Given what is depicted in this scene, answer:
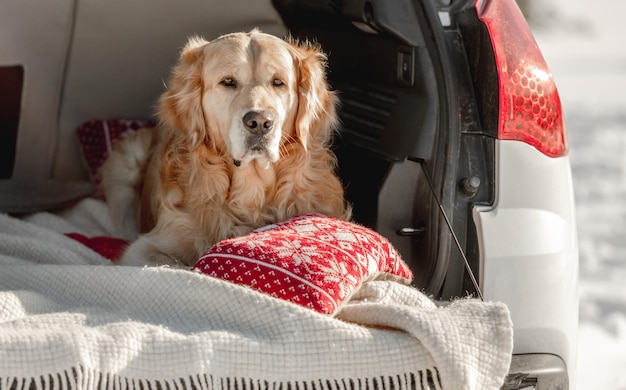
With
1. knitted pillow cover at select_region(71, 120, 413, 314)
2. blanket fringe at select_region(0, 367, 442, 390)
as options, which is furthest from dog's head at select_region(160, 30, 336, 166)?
blanket fringe at select_region(0, 367, 442, 390)

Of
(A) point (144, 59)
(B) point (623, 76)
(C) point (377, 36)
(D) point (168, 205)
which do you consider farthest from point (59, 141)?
(B) point (623, 76)

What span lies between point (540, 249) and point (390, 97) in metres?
0.80

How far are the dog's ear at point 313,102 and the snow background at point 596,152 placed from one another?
1.43m

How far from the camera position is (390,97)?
2977mm

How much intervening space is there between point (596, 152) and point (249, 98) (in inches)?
217

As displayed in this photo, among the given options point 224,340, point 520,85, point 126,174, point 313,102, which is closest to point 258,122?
point 313,102

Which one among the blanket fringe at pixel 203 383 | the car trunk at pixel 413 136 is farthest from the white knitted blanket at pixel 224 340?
the car trunk at pixel 413 136

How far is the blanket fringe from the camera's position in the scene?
184 cm

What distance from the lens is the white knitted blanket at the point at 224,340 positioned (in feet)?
6.18

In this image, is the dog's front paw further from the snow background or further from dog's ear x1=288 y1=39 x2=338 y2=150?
the snow background

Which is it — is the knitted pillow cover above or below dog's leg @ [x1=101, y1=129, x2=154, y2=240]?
above

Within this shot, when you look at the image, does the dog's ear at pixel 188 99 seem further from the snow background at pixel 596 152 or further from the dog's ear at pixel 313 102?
the snow background at pixel 596 152

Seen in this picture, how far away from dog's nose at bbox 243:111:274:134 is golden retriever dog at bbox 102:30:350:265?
2.3 inches

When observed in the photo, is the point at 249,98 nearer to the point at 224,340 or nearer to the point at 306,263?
the point at 306,263
